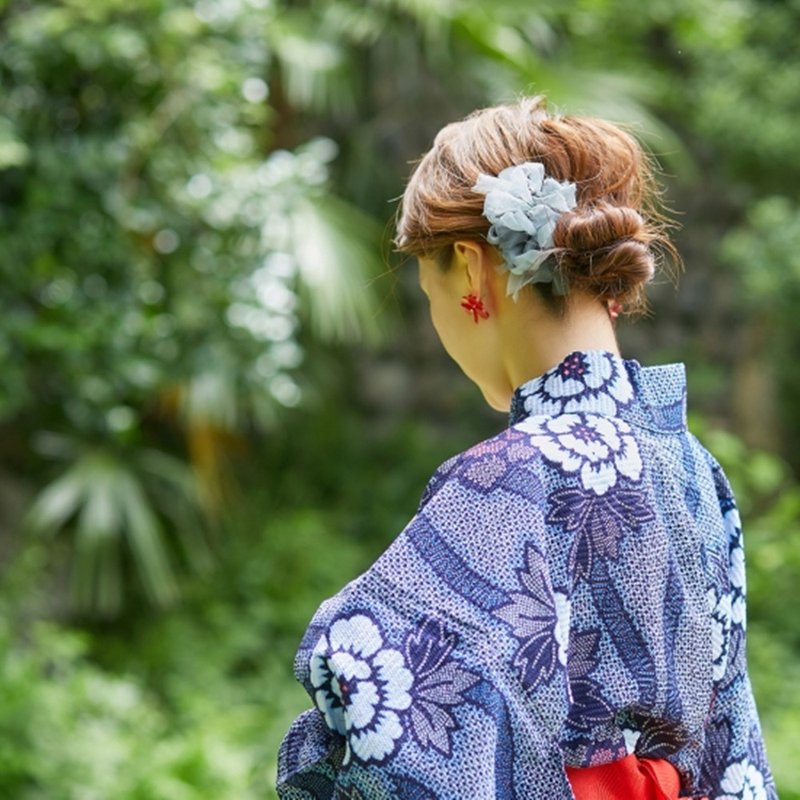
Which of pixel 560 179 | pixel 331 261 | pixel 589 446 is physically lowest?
pixel 589 446

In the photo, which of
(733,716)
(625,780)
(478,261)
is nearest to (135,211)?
(478,261)

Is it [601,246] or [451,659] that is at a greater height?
[601,246]

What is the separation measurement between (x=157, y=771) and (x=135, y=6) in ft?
6.39

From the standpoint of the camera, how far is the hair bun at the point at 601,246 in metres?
1.30

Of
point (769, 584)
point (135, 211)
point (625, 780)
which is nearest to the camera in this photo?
point (625, 780)

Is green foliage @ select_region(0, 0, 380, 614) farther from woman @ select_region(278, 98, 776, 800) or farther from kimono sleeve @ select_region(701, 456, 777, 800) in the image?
kimono sleeve @ select_region(701, 456, 777, 800)

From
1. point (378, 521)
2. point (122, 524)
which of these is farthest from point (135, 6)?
point (378, 521)

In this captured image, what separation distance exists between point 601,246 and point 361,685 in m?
0.49

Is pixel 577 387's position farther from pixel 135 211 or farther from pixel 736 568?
pixel 135 211

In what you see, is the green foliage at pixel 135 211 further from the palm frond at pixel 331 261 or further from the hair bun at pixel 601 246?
the hair bun at pixel 601 246

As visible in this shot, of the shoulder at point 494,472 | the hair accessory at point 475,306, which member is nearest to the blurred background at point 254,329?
the hair accessory at point 475,306

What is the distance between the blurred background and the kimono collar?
5.74 feet

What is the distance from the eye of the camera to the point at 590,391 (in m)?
1.32

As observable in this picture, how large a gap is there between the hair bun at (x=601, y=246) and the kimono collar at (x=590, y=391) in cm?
7
